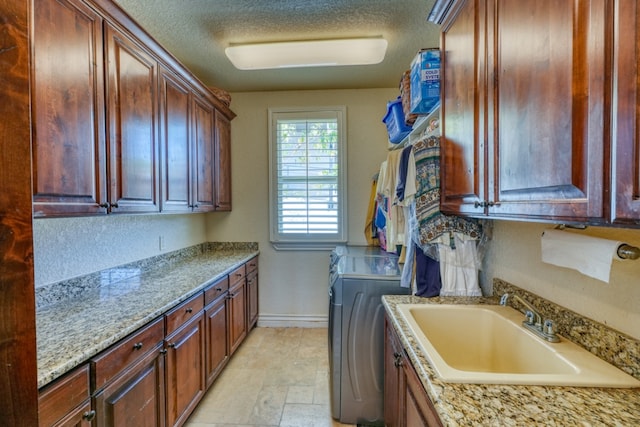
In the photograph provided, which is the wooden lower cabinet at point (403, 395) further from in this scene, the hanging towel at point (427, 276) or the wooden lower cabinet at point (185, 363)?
the wooden lower cabinet at point (185, 363)

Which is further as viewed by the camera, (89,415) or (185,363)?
(185,363)

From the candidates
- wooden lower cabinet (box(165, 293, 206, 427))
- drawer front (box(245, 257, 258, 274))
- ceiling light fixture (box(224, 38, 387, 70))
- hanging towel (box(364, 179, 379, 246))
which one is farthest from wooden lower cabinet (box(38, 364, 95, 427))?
hanging towel (box(364, 179, 379, 246))

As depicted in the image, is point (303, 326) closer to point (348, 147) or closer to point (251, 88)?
point (348, 147)

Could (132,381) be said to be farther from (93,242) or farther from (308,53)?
(308,53)

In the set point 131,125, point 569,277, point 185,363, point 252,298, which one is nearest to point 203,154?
point 131,125

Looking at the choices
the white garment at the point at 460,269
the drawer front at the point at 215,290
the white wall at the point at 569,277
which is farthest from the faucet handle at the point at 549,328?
the drawer front at the point at 215,290

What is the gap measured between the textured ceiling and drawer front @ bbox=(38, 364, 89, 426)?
2061 millimetres

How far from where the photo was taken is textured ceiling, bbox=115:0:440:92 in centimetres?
193

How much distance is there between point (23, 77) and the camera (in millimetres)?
668

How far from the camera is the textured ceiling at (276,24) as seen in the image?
1.93 m

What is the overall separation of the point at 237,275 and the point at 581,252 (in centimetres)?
245

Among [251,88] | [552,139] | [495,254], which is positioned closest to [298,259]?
[251,88]

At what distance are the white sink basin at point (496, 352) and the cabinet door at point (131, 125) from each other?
161 cm

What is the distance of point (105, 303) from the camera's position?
155 centimetres
